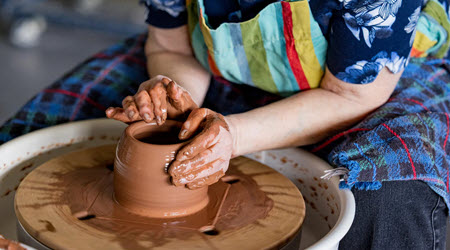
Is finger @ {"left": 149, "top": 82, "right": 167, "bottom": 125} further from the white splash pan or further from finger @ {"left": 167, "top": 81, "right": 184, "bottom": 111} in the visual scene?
the white splash pan

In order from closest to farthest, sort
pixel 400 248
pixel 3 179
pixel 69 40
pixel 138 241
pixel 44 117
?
pixel 138 241 → pixel 400 248 → pixel 3 179 → pixel 44 117 → pixel 69 40

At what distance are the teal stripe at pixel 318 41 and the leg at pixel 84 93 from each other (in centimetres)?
64

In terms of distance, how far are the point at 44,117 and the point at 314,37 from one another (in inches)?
33.1

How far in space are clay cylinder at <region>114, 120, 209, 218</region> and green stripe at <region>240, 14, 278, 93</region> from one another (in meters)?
0.39

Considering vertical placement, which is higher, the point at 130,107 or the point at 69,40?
the point at 130,107

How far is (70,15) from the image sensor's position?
4.71 m

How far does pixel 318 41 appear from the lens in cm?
138

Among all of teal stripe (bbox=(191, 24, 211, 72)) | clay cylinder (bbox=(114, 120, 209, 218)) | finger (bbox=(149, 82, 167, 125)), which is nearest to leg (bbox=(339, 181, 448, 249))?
clay cylinder (bbox=(114, 120, 209, 218))

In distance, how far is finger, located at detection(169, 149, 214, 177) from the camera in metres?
1.13

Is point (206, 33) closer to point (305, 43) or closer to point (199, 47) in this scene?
point (199, 47)

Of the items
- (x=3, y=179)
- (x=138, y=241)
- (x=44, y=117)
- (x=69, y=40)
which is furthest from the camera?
(x=69, y=40)

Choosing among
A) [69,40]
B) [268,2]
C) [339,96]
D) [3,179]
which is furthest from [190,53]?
[69,40]

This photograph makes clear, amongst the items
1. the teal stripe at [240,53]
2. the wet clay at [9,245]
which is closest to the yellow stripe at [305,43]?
the teal stripe at [240,53]

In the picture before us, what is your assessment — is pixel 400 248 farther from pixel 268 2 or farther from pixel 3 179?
pixel 3 179
